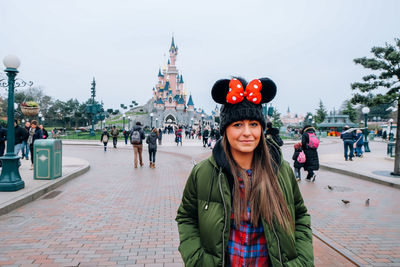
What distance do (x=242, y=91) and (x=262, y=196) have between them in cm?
70

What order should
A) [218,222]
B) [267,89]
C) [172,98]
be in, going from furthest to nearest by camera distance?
[172,98] < [267,89] < [218,222]

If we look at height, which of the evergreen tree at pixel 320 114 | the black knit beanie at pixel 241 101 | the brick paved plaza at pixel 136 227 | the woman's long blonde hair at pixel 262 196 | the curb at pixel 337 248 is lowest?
the brick paved plaza at pixel 136 227

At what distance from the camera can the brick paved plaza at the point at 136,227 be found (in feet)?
12.1

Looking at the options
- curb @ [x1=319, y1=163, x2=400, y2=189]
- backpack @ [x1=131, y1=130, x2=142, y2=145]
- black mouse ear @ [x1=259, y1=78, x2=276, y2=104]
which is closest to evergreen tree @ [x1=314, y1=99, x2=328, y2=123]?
curb @ [x1=319, y1=163, x2=400, y2=189]

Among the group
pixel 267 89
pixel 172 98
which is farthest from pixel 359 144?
pixel 172 98

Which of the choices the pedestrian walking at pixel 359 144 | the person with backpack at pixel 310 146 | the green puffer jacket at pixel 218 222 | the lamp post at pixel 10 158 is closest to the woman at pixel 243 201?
the green puffer jacket at pixel 218 222

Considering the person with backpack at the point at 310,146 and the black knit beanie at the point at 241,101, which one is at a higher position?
the black knit beanie at the point at 241,101

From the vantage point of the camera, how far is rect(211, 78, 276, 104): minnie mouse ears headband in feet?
6.23

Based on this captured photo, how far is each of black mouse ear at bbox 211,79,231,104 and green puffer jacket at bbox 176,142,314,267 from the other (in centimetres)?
33

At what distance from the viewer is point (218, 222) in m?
1.78

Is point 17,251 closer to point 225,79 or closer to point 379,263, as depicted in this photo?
point 225,79

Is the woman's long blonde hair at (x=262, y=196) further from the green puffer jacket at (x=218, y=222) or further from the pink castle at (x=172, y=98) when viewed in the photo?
the pink castle at (x=172, y=98)

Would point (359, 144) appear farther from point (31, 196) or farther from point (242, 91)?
point (242, 91)

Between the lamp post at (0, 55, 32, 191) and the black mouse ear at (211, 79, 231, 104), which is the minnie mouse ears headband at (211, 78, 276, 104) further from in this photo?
the lamp post at (0, 55, 32, 191)
